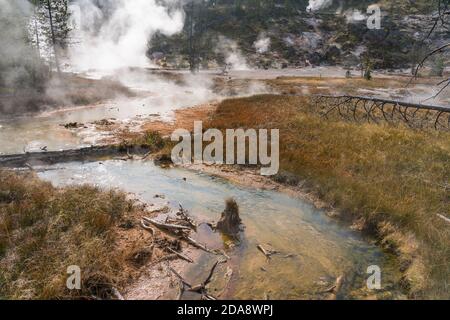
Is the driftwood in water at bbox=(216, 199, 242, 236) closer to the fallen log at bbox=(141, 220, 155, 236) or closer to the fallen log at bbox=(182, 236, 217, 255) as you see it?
the fallen log at bbox=(182, 236, 217, 255)

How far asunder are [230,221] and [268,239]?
1.29m

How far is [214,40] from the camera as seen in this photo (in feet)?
252

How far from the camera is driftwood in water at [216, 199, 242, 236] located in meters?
11.3

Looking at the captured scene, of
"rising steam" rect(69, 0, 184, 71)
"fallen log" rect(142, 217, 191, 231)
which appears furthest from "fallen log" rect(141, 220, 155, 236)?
"rising steam" rect(69, 0, 184, 71)

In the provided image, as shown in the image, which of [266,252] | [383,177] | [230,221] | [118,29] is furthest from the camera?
[118,29]

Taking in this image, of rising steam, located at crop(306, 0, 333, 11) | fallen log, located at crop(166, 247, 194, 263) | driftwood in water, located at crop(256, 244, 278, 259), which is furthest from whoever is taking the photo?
rising steam, located at crop(306, 0, 333, 11)

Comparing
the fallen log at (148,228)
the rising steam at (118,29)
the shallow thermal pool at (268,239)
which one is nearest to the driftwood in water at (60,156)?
the shallow thermal pool at (268,239)

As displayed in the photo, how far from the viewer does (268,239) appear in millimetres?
10984

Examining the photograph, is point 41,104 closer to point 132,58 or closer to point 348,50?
point 132,58

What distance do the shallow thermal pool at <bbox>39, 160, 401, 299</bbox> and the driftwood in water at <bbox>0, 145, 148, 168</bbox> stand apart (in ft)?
4.15

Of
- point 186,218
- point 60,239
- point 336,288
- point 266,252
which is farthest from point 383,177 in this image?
point 60,239

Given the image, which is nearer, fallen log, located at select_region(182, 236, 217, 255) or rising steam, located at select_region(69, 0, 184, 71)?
fallen log, located at select_region(182, 236, 217, 255)

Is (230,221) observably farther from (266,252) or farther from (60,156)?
(60,156)

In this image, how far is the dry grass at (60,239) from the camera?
7930 mm
